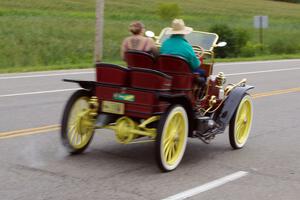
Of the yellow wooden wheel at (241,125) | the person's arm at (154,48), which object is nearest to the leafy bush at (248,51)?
the yellow wooden wheel at (241,125)

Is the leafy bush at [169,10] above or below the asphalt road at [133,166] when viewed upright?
above

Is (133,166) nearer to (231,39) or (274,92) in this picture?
(274,92)

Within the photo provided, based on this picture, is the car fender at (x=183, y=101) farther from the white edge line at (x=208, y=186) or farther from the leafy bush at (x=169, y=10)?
the leafy bush at (x=169, y=10)

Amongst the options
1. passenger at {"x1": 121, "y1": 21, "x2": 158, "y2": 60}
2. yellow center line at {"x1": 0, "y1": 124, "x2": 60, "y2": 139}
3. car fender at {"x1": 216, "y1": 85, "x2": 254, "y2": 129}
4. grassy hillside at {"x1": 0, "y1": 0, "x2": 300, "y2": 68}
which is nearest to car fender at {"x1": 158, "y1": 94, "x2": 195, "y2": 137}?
car fender at {"x1": 216, "y1": 85, "x2": 254, "y2": 129}

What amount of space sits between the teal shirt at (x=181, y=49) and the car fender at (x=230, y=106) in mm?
1004

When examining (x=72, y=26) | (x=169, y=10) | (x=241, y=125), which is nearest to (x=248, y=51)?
(x=72, y=26)

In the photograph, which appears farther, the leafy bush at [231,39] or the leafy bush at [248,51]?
the leafy bush at [248,51]

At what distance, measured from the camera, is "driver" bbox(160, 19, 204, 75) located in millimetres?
7660

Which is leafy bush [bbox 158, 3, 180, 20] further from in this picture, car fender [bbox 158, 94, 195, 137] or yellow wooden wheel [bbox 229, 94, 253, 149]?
car fender [bbox 158, 94, 195, 137]

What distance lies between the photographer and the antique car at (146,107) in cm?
717

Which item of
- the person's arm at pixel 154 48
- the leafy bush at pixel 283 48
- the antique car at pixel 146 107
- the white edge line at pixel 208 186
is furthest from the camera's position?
the leafy bush at pixel 283 48

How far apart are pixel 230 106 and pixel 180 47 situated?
132 cm

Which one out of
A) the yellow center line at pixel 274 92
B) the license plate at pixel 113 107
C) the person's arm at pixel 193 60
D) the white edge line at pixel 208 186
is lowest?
the yellow center line at pixel 274 92

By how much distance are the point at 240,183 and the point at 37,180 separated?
2.19 meters
